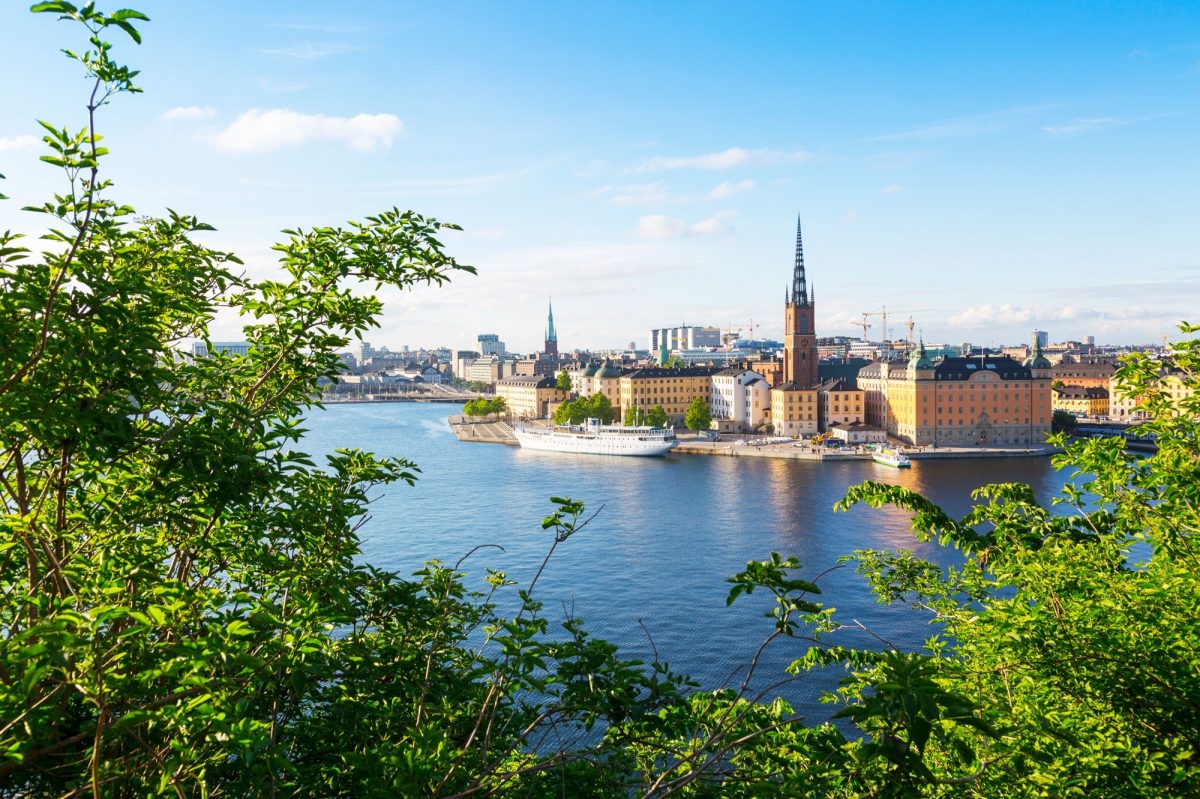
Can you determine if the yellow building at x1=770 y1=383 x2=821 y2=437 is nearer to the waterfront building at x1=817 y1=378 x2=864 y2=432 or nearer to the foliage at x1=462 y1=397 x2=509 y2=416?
the waterfront building at x1=817 y1=378 x2=864 y2=432

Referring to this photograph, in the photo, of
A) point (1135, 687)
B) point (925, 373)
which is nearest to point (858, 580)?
point (1135, 687)

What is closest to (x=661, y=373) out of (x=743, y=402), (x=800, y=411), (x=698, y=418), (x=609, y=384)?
(x=609, y=384)

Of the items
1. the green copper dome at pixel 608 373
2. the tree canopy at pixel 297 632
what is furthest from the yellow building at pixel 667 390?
the tree canopy at pixel 297 632

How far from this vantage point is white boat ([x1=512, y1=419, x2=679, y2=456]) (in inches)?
2172

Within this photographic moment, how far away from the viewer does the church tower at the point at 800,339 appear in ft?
229

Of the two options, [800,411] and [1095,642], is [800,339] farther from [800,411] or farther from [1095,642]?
[1095,642]

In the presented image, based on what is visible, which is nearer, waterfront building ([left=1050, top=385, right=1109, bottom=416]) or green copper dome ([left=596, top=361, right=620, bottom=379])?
waterfront building ([left=1050, top=385, right=1109, bottom=416])

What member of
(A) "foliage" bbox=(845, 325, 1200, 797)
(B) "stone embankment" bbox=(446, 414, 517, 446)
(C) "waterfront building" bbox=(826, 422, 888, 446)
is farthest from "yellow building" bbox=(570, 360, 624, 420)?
(A) "foliage" bbox=(845, 325, 1200, 797)

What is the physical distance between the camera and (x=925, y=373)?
57.4 meters

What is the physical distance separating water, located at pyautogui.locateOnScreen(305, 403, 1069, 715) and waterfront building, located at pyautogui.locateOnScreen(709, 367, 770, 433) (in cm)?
1580

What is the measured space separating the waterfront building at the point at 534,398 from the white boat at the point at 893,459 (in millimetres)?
39530

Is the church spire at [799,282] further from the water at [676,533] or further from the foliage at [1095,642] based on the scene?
the foliage at [1095,642]

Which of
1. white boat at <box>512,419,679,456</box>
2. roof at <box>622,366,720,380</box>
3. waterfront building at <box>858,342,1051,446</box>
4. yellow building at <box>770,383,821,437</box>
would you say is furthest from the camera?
roof at <box>622,366,720,380</box>

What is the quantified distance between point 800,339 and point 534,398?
29345mm
